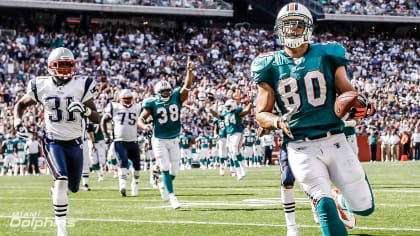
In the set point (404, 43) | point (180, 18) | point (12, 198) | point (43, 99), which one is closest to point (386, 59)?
point (404, 43)

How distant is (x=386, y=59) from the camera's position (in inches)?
1465

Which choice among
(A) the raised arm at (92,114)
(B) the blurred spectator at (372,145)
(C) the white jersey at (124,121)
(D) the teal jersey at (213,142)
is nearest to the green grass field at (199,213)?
(C) the white jersey at (124,121)

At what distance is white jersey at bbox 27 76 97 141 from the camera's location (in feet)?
24.1

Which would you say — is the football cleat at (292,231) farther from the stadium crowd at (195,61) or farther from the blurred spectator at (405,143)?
the blurred spectator at (405,143)

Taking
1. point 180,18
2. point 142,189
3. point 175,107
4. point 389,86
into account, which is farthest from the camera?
point 180,18

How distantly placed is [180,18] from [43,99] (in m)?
31.5

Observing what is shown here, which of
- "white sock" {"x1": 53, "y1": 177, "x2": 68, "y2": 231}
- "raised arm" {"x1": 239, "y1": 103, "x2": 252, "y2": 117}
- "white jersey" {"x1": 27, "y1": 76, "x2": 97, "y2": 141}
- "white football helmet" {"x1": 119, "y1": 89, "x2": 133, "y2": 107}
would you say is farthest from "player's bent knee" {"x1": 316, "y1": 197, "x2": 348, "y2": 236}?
"raised arm" {"x1": 239, "y1": 103, "x2": 252, "y2": 117}

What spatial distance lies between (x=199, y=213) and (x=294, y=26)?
4.61 meters

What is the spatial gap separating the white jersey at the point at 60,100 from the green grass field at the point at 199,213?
1.15 meters

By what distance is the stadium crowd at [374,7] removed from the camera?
3962cm

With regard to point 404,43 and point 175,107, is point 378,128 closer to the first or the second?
point 404,43

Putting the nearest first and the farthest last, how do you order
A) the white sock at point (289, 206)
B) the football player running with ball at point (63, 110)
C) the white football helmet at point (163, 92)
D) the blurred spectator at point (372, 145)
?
the white sock at point (289, 206), the football player running with ball at point (63, 110), the white football helmet at point (163, 92), the blurred spectator at point (372, 145)

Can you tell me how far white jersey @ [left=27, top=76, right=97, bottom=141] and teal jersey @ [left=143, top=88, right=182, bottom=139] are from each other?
9.99 feet

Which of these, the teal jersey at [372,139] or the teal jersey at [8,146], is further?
the teal jersey at [372,139]
